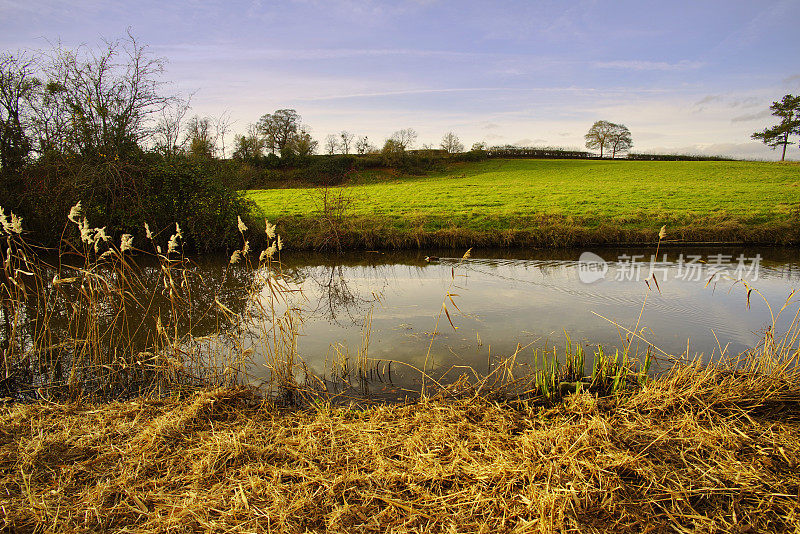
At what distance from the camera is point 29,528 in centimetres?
286

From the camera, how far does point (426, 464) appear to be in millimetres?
3488

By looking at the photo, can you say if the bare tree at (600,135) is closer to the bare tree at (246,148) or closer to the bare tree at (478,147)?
the bare tree at (478,147)

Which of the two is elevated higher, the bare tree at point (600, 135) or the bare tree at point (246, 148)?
the bare tree at point (600, 135)

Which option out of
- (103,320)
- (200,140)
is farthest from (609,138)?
(103,320)

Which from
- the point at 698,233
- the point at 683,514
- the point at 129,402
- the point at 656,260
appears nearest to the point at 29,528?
the point at 129,402

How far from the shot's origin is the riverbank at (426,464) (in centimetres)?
290

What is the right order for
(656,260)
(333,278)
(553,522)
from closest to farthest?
1. (553,522)
2. (333,278)
3. (656,260)

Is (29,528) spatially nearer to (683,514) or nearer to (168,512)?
(168,512)

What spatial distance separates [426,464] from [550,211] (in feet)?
65.5

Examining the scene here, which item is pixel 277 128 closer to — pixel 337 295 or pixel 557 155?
pixel 557 155

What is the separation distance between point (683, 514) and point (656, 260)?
13192mm

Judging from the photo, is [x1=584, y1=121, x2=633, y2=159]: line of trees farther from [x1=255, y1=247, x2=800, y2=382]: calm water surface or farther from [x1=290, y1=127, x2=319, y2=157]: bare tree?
[x1=255, y1=247, x2=800, y2=382]: calm water surface

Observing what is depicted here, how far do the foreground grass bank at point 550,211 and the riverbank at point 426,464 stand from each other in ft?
43.7

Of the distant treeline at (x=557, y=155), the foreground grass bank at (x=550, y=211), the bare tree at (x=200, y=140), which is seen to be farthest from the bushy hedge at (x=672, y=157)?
the bare tree at (x=200, y=140)
